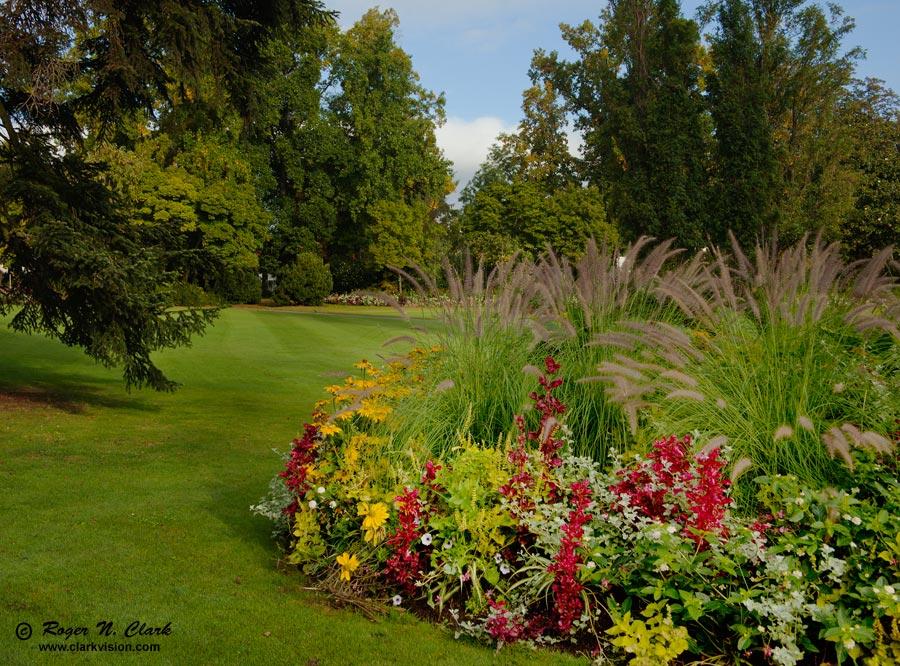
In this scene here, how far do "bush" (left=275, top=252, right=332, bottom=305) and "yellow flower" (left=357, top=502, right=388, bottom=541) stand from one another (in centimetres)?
3217

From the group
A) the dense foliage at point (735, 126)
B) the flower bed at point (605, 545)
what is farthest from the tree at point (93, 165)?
the dense foliage at point (735, 126)

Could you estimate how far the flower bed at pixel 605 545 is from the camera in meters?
2.98

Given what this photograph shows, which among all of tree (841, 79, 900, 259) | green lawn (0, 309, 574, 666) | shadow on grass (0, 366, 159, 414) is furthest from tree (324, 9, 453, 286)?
green lawn (0, 309, 574, 666)

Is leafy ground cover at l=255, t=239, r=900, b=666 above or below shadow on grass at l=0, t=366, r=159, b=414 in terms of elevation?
above

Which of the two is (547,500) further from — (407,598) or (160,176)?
(160,176)

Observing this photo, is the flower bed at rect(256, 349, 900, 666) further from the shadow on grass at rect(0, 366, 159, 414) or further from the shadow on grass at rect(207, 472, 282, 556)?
the shadow on grass at rect(0, 366, 159, 414)

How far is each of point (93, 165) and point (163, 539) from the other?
22.0 ft

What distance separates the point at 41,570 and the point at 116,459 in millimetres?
3134

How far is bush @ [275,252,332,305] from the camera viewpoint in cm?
3503

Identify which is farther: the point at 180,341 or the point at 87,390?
the point at 87,390

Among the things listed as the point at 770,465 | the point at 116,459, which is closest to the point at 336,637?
the point at 770,465

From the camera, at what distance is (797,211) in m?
34.2

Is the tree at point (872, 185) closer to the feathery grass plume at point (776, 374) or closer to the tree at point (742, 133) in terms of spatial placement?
the tree at point (742, 133)

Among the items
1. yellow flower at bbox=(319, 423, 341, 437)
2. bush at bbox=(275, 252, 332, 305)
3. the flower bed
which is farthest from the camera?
bush at bbox=(275, 252, 332, 305)
